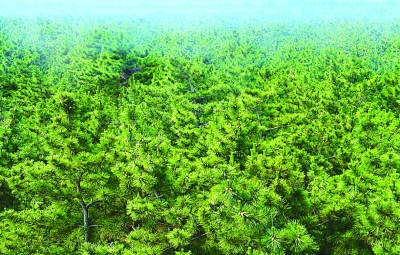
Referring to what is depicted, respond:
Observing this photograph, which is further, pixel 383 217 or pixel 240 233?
pixel 240 233

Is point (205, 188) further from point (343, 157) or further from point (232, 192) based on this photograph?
point (343, 157)

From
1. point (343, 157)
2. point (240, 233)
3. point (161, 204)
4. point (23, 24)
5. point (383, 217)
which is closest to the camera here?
point (383, 217)

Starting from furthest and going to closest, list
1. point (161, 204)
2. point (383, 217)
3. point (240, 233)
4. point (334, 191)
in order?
point (161, 204) < point (334, 191) < point (240, 233) < point (383, 217)

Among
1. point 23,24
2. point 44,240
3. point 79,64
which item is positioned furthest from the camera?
point 23,24

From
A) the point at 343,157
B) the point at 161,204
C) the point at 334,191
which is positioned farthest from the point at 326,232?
the point at 343,157

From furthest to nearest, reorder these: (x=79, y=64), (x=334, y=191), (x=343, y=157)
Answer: (x=79, y=64) → (x=343, y=157) → (x=334, y=191)

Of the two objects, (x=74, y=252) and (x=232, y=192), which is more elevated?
(x=232, y=192)

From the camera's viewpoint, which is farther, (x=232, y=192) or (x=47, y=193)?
(x=47, y=193)

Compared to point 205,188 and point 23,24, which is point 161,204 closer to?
point 205,188

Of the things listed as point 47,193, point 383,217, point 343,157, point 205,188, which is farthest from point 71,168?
point 343,157
